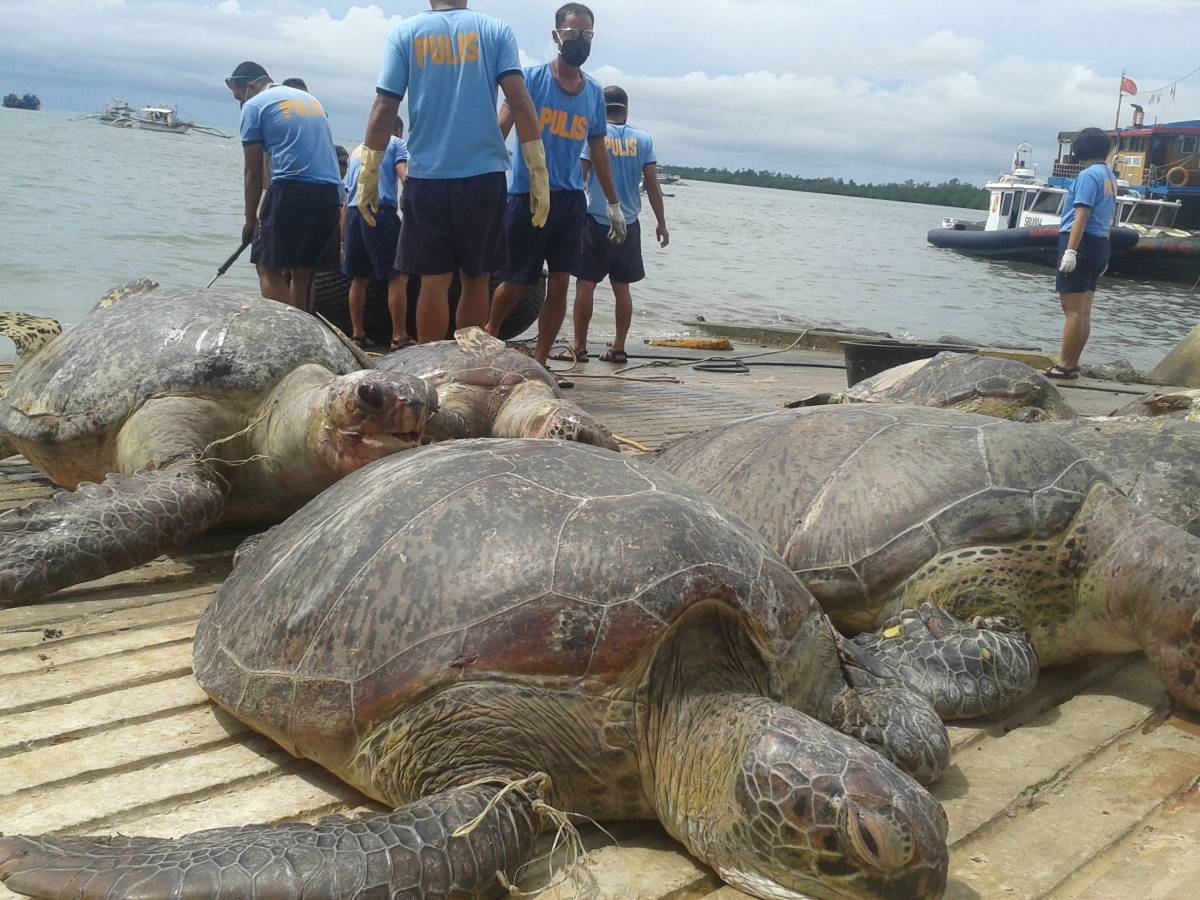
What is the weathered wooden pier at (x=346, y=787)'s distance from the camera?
2104 millimetres

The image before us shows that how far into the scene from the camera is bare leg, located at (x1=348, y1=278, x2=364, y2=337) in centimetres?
924

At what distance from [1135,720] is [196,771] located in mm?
2455

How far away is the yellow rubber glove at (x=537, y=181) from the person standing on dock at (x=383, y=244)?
5.22 feet

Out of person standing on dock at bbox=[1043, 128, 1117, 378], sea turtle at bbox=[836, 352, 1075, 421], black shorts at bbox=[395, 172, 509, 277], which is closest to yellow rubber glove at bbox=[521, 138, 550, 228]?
black shorts at bbox=[395, 172, 509, 277]

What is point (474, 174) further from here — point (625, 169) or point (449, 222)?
point (625, 169)

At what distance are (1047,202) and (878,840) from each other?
134 ft

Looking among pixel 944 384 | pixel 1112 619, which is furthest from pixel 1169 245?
pixel 1112 619

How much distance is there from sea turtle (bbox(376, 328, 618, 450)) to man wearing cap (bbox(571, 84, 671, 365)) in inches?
142

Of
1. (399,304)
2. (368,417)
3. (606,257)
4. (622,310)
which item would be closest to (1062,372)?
(622,310)

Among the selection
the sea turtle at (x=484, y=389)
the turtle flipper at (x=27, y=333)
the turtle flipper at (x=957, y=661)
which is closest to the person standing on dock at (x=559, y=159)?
the sea turtle at (x=484, y=389)

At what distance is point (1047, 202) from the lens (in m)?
38.2

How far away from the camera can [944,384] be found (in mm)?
6051

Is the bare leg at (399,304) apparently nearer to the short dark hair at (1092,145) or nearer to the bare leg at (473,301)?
the bare leg at (473,301)

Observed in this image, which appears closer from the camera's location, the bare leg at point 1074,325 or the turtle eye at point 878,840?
the turtle eye at point 878,840
